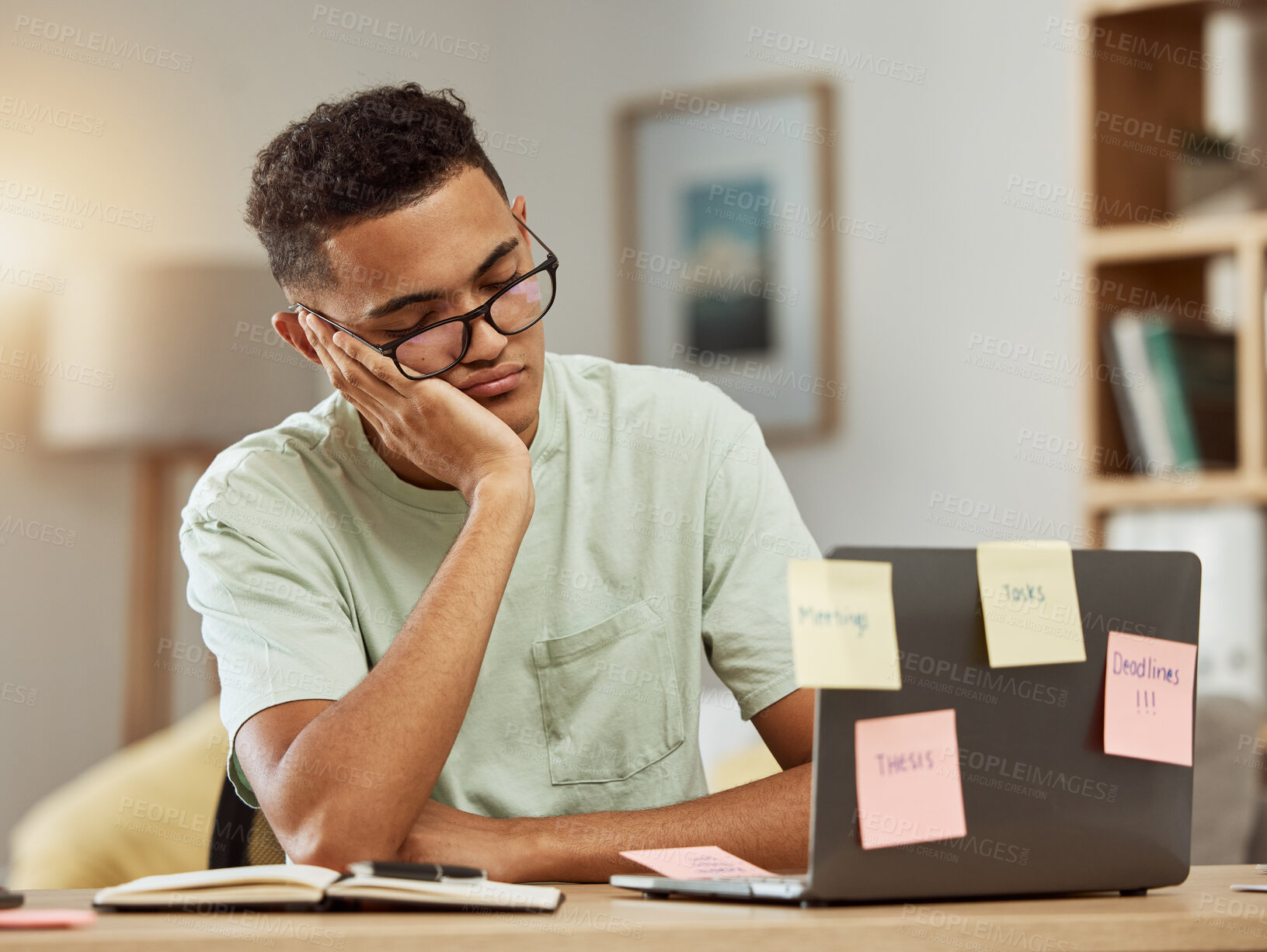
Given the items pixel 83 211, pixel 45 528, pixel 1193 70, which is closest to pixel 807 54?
pixel 1193 70

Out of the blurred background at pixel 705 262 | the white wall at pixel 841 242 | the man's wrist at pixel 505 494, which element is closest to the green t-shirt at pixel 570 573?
the man's wrist at pixel 505 494

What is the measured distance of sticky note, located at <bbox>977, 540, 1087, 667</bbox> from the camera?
80 cm

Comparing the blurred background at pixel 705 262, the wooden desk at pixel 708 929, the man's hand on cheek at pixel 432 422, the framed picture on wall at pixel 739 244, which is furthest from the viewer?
the framed picture on wall at pixel 739 244

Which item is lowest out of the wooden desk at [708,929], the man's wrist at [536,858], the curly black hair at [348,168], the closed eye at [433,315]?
the man's wrist at [536,858]

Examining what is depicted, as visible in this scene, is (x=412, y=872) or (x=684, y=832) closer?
(x=412, y=872)

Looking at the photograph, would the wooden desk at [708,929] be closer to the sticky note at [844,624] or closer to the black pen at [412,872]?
the black pen at [412,872]

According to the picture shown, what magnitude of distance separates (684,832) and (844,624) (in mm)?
350

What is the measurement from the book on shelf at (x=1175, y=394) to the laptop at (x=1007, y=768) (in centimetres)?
139

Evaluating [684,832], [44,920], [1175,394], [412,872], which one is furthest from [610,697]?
[1175,394]

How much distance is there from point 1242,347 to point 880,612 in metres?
1.61

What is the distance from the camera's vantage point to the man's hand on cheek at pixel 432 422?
3.86ft

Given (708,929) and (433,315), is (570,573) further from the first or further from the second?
(708,929)

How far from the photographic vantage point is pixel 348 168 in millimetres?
1218

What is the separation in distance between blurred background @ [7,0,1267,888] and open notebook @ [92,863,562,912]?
1366mm
